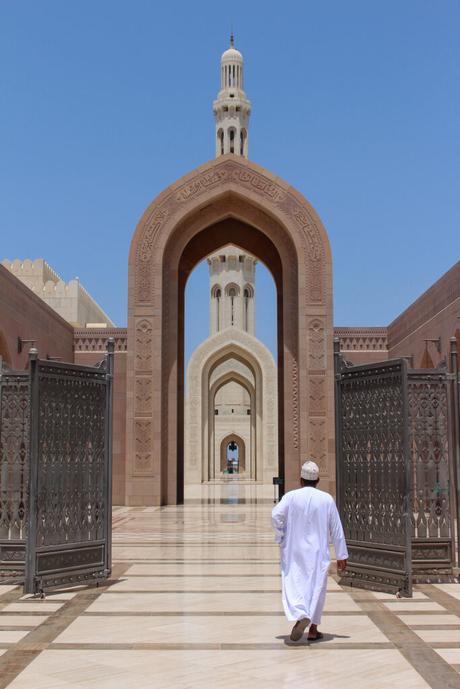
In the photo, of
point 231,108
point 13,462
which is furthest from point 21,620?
point 231,108

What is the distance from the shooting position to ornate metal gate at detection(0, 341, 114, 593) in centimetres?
585

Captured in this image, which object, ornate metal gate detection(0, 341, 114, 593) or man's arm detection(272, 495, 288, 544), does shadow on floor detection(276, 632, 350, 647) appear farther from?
ornate metal gate detection(0, 341, 114, 593)

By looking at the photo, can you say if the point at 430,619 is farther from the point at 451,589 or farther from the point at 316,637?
the point at 451,589

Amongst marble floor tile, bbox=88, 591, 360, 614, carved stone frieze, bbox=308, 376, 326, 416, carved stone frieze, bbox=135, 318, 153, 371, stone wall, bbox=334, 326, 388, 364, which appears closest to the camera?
marble floor tile, bbox=88, 591, 360, 614

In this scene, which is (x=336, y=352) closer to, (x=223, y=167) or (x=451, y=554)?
(x=451, y=554)

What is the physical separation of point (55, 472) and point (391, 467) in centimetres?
241

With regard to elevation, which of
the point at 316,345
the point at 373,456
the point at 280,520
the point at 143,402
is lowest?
the point at 280,520

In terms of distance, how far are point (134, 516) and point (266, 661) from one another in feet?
29.1

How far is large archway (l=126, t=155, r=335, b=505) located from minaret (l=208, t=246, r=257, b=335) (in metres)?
22.9

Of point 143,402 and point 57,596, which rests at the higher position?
point 143,402

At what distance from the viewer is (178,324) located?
54.1ft

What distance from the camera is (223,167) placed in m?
15.6

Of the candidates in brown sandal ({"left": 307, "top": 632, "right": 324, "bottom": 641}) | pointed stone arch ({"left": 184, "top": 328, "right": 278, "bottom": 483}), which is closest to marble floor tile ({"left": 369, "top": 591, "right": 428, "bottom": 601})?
brown sandal ({"left": 307, "top": 632, "right": 324, "bottom": 641})

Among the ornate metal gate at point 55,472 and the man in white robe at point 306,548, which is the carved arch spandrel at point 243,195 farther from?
the man in white robe at point 306,548
